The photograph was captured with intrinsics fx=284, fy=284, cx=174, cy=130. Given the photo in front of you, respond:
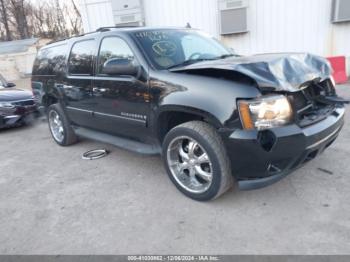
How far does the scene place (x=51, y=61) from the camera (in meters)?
5.16

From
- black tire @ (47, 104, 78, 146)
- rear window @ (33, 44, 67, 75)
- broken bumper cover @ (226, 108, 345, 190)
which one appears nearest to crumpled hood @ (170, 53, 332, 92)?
broken bumper cover @ (226, 108, 345, 190)

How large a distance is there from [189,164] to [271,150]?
98 centimetres

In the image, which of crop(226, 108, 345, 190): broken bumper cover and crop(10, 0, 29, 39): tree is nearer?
crop(226, 108, 345, 190): broken bumper cover

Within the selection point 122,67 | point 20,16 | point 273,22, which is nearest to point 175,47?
point 122,67

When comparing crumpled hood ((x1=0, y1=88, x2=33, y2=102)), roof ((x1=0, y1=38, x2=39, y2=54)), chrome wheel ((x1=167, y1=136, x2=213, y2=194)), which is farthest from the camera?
roof ((x1=0, y1=38, x2=39, y2=54))

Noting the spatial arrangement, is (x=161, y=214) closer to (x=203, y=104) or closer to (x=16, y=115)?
(x=203, y=104)

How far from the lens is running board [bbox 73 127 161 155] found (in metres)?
3.50

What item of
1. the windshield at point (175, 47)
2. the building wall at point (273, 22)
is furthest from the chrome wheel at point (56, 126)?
the building wall at point (273, 22)

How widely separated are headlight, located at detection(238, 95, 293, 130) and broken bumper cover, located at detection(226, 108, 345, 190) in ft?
0.20

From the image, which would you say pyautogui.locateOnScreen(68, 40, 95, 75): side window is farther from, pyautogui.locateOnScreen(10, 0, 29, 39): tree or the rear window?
pyautogui.locateOnScreen(10, 0, 29, 39): tree

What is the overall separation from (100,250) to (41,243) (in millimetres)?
619

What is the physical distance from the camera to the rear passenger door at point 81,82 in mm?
4117

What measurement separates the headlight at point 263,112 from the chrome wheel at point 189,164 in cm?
63

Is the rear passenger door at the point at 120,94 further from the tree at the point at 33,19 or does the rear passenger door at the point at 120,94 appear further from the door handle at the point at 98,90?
the tree at the point at 33,19
